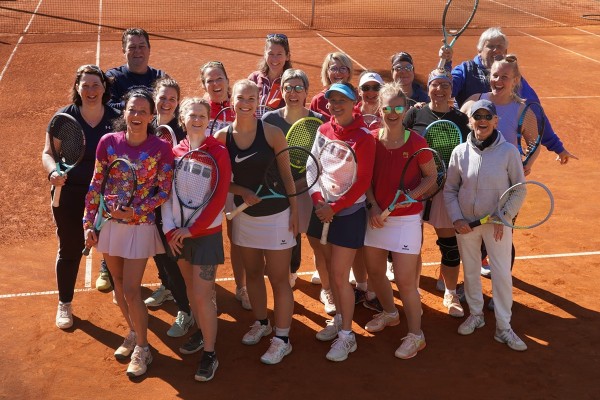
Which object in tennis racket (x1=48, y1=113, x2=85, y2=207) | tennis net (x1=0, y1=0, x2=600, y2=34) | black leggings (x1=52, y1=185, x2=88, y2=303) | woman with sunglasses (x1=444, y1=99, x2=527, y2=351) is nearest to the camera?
woman with sunglasses (x1=444, y1=99, x2=527, y2=351)

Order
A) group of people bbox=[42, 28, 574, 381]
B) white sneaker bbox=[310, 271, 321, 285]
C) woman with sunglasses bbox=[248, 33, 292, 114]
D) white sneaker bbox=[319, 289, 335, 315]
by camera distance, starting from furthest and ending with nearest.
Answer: white sneaker bbox=[310, 271, 321, 285]
woman with sunglasses bbox=[248, 33, 292, 114]
white sneaker bbox=[319, 289, 335, 315]
group of people bbox=[42, 28, 574, 381]

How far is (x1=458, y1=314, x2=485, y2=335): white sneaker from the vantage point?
712 cm

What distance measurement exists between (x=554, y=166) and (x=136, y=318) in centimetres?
794

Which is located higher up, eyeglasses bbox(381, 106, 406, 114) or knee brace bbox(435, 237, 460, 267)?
eyeglasses bbox(381, 106, 406, 114)

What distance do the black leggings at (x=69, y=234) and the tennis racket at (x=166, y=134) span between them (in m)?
0.90

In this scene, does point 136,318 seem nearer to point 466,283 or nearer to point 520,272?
point 466,283

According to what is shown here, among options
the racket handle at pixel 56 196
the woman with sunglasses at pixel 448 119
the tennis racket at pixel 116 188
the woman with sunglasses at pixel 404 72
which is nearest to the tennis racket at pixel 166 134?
the tennis racket at pixel 116 188

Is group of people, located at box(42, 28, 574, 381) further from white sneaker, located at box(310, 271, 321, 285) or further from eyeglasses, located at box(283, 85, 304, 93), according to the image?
white sneaker, located at box(310, 271, 321, 285)

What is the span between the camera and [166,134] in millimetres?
6742

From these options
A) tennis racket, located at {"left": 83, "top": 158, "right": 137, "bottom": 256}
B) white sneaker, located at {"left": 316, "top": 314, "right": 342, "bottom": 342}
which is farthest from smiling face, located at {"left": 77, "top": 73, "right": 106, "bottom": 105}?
white sneaker, located at {"left": 316, "top": 314, "right": 342, "bottom": 342}

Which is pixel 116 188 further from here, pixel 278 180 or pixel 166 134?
pixel 278 180

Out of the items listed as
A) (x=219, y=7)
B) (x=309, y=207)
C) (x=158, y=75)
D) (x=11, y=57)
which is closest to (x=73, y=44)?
(x=11, y=57)

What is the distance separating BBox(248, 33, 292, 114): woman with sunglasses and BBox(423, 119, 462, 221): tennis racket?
1746 mm

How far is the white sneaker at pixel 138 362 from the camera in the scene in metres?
6.39
